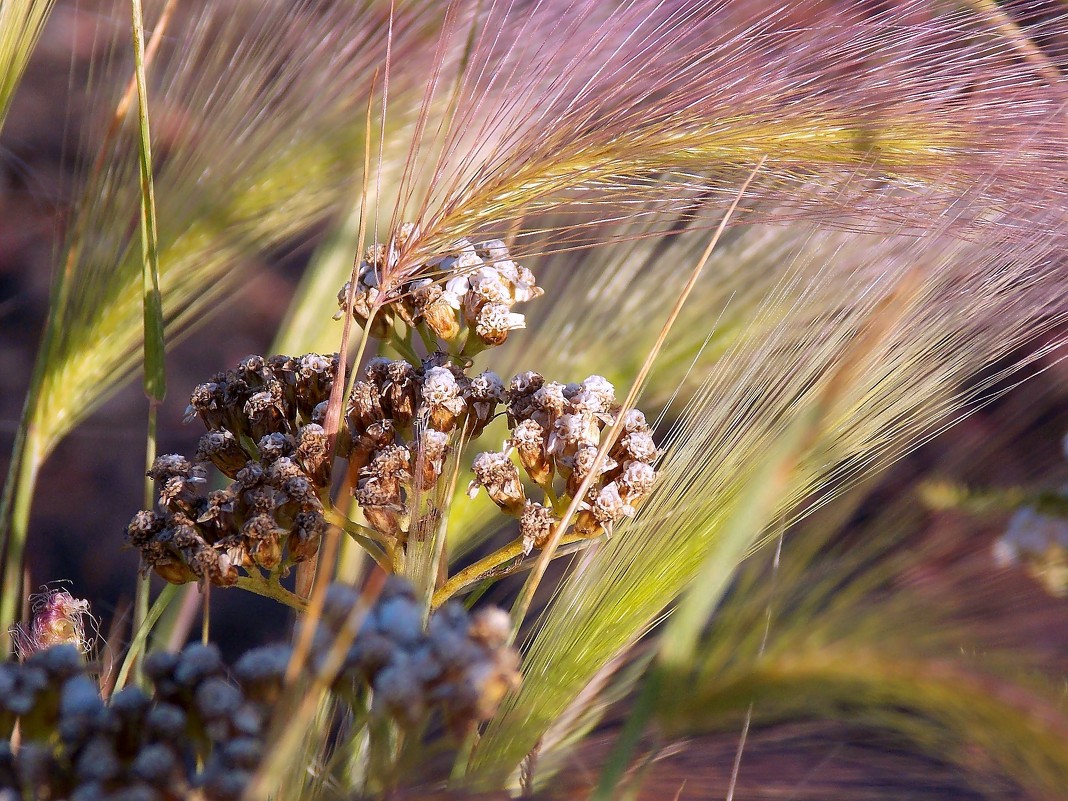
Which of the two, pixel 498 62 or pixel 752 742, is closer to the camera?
pixel 752 742

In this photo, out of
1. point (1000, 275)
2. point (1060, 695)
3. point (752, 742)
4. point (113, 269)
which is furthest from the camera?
point (113, 269)

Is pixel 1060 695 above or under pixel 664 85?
under

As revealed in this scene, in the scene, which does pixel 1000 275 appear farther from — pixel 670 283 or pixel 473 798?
pixel 473 798

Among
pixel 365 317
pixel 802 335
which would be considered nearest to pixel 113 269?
pixel 365 317

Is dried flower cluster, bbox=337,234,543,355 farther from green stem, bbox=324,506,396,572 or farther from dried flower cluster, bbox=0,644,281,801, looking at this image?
dried flower cluster, bbox=0,644,281,801

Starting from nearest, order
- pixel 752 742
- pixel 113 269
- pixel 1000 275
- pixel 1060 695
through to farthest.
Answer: pixel 1060 695 < pixel 752 742 < pixel 1000 275 < pixel 113 269

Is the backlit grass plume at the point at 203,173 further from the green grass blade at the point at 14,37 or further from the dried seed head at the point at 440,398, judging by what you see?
the dried seed head at the point at 440,398

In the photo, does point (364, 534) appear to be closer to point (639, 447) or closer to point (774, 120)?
point (639, 447)

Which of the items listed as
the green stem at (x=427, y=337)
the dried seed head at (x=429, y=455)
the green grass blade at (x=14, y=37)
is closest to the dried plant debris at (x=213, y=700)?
the dried seed head at (x=429, y=455)
